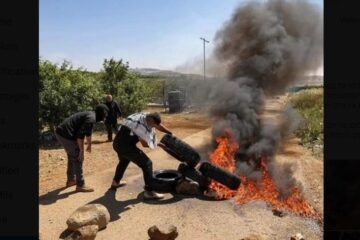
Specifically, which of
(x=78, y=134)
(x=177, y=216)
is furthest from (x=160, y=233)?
(x=78, y=134)

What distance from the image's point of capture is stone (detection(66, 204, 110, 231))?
19.2ft

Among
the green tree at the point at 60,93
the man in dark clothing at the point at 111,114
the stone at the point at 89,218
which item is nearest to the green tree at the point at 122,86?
the green tree at the point at 60,93

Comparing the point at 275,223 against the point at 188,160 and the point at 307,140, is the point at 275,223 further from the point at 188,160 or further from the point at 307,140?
the point at 307,140

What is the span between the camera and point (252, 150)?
968 centimetres

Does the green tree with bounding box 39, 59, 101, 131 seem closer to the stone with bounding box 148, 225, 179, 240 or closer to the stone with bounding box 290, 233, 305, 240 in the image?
the stone with bounding box 148, 225, 179, 240

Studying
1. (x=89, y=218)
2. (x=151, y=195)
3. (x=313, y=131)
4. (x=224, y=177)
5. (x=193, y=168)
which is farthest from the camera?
(x=313, y=131)

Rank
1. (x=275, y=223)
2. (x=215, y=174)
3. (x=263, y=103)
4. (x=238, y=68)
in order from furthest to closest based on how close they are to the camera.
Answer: (x=238, y=68)
(x=263, y=103)
(x=215, y=174)
(x=275, y=223)

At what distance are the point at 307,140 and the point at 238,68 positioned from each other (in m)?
4.79

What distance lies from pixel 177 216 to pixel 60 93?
9.94 meters

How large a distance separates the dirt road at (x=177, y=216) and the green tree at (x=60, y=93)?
23.6ft

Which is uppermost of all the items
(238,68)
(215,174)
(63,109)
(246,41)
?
(246,41)

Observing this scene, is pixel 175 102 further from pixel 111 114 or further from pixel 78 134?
pixel 78 134

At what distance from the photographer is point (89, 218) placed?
589 cm
